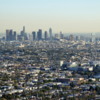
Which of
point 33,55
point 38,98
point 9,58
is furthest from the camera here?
point 33,55

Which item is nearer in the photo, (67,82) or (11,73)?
(67,82)

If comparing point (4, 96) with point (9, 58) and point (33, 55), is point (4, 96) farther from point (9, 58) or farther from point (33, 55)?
point (33, 55)

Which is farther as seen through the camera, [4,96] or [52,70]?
[52,70]

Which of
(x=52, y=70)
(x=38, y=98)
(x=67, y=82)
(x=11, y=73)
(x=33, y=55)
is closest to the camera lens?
(x=38, y=98)

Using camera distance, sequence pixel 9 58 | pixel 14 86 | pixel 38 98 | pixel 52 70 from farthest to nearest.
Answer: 1. pixel 9 58
2. pixel 52 70
3. pixel 14 86
4. pixel 38 98

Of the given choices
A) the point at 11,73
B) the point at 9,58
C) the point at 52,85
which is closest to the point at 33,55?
the point at 9,58

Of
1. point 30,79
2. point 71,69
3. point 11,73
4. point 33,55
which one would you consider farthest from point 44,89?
point 33,55

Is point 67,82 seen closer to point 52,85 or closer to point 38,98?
point 52,85

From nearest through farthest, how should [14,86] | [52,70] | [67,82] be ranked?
[14,86] < [67,82] < [52,70]
